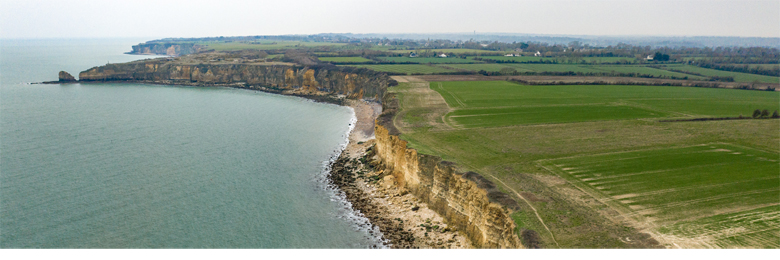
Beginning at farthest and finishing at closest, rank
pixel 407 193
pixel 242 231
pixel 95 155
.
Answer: pixel 95 155
pixel 407 193
pixel 242 231

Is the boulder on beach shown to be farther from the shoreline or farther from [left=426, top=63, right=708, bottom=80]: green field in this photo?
[left=426, top=63, right=708, bottom=80]: green field

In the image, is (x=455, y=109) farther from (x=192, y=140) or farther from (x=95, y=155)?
(x=95, y=155)

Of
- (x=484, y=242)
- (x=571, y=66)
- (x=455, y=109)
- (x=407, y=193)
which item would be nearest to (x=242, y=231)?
(x=407, y=193)

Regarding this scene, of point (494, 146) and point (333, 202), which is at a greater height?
point (494, 146)

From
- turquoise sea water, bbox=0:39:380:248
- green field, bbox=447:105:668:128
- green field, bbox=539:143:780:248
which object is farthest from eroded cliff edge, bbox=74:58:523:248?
green field, bbox=447:105:668:128

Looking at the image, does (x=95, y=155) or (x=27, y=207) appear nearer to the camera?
(x=27, y=207)

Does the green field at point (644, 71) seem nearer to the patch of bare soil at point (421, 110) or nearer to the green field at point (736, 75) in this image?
the green field at point (736, 75)

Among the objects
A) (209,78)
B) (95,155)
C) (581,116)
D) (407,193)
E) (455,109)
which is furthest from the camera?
(209,78)

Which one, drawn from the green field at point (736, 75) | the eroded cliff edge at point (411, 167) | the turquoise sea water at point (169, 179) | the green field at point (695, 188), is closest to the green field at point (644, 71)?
the green field at point (736, 75)
